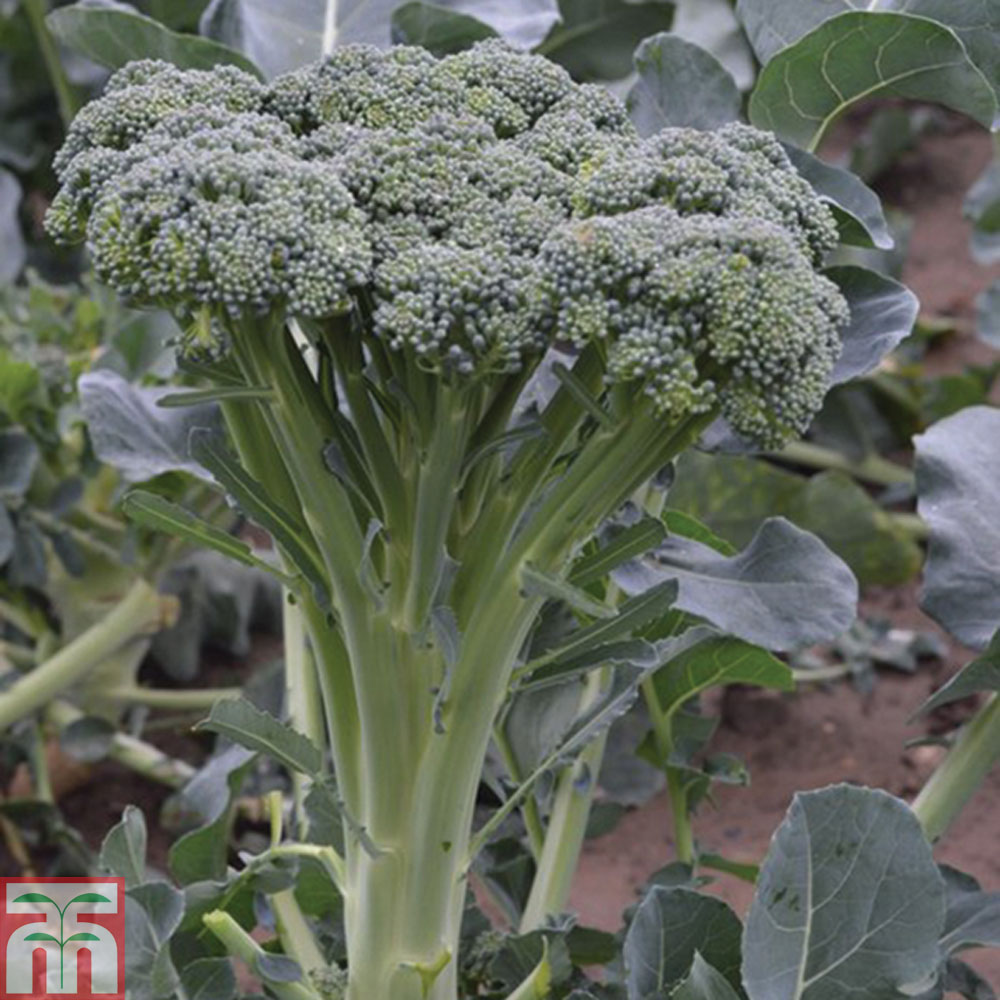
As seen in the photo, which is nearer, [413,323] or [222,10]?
[413,323]

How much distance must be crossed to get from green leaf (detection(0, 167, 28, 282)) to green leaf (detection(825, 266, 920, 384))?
120 cm

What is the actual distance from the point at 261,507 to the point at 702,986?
31cm

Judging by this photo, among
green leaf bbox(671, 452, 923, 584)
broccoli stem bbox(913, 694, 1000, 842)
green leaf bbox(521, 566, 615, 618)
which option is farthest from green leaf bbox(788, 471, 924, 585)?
green leaf bbox(521, 566, 615, 618)

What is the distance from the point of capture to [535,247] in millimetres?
754

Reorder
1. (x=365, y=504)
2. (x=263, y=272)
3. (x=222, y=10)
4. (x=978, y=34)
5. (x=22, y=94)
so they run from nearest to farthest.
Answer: (x=263, y=272) → (x=365, y=504) → (x=978, y=34) → (x=222, y=10) → (x=22, y=94)

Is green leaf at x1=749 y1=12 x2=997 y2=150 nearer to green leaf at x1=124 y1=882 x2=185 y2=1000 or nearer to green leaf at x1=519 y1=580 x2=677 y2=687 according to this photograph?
green leaf at x1=519 y1=580 x2=677 y2=687

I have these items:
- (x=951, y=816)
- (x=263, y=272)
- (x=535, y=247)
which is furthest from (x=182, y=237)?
(x=951, y=816)

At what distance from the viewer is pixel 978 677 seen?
983 millimetres

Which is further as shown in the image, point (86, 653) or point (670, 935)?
point (86, 653)

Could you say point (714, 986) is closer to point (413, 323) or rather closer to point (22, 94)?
point (413, 323)

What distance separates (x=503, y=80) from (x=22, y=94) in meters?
1.58

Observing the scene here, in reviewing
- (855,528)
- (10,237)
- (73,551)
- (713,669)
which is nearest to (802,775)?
(855,528)

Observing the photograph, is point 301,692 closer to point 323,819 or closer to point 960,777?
point 323,819

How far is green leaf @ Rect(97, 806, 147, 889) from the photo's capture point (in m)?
0.94
